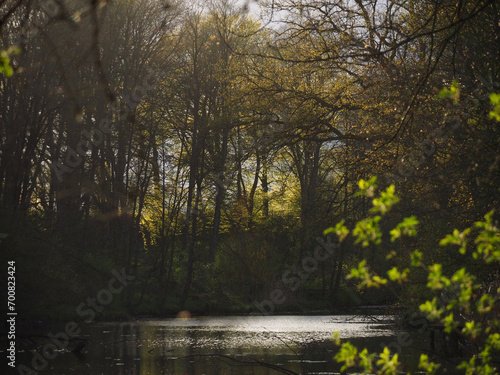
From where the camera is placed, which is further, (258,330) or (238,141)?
(238,141)

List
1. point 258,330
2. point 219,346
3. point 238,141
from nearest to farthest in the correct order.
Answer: point 219,346 → point 258,330 → point 238,141

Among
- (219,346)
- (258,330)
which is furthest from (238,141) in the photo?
(219,346)

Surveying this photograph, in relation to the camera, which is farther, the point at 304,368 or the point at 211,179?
the point at 211,179

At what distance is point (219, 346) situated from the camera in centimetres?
1416

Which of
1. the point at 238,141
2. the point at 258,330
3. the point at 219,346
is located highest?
the point at 238,141

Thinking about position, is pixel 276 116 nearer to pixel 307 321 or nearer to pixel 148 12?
pixel 307 321

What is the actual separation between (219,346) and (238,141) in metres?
14.4

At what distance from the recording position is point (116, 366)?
11383mm

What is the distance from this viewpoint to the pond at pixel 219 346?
436 inches

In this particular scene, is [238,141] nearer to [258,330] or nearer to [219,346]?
[258,330]

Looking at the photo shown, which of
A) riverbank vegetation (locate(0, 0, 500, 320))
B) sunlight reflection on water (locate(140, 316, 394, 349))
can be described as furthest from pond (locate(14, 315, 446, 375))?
riverbank vegetation (locate(0, 0, 500, 320))

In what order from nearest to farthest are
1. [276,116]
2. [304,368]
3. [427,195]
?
[304,368] < [427,195] < [276,116]

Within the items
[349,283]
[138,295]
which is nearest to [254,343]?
[138,295]

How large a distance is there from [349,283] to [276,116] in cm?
1589
